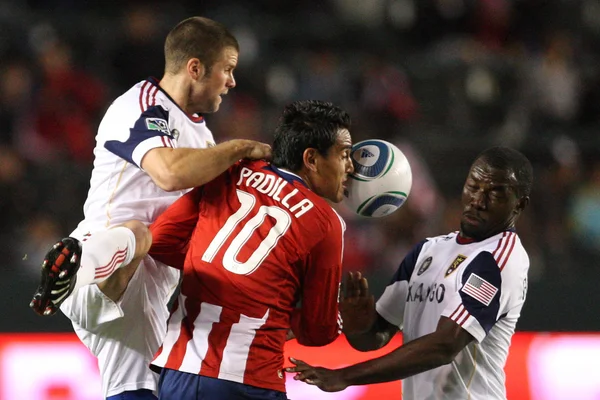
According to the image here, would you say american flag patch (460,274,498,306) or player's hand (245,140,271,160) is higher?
player's hand (245,140,271,160)

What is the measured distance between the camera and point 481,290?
397cm

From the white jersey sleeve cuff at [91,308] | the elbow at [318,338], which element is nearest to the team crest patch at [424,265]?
the elbow at [318,338]

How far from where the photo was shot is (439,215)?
28.5 feet

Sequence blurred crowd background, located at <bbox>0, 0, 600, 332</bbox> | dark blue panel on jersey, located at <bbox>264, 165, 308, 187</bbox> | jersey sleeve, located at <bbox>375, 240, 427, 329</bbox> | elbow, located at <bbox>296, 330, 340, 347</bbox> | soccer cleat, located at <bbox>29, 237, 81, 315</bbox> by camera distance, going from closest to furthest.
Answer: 1. soccer cleat, located at <bbox>29, 237, 81, 315</bbox>
2. dark blue panel on jersey, located at <bbox>264, 165, 308, 187</bbox>
3. elbow, located at <bbox>296, 330, 340, 347</bbox>
4. jersey sleeve, located at <bbox>375, 240, 427, 329</bbox>
5. blurred crowd background, located at <bbox>0, 0, 600, 332</bbox>

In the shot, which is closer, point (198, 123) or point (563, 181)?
point (198, 123)

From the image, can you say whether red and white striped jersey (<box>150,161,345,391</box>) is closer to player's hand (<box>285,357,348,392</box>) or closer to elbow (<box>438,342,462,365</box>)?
player's hand (<box>285,357,348,392</box>)

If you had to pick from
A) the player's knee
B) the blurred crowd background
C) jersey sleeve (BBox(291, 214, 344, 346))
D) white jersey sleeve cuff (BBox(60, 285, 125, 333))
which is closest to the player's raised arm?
the player's knee

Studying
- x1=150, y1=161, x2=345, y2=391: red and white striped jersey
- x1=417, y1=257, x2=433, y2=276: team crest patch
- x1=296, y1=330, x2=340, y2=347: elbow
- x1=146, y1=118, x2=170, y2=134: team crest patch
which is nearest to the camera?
x1=150, y1=161, x2=345, y2=391: red and white striped jersey

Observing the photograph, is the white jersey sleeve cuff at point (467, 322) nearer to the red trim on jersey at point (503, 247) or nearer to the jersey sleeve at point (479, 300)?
the jersey sleeve at point (479, 300)

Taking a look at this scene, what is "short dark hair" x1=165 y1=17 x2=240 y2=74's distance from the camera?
15.3ft

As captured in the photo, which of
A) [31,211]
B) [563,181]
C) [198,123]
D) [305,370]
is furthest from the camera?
[563,181]

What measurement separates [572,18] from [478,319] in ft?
25.1

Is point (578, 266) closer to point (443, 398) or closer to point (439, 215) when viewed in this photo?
point (439, 215)

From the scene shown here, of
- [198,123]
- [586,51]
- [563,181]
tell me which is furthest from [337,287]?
[586,51]
